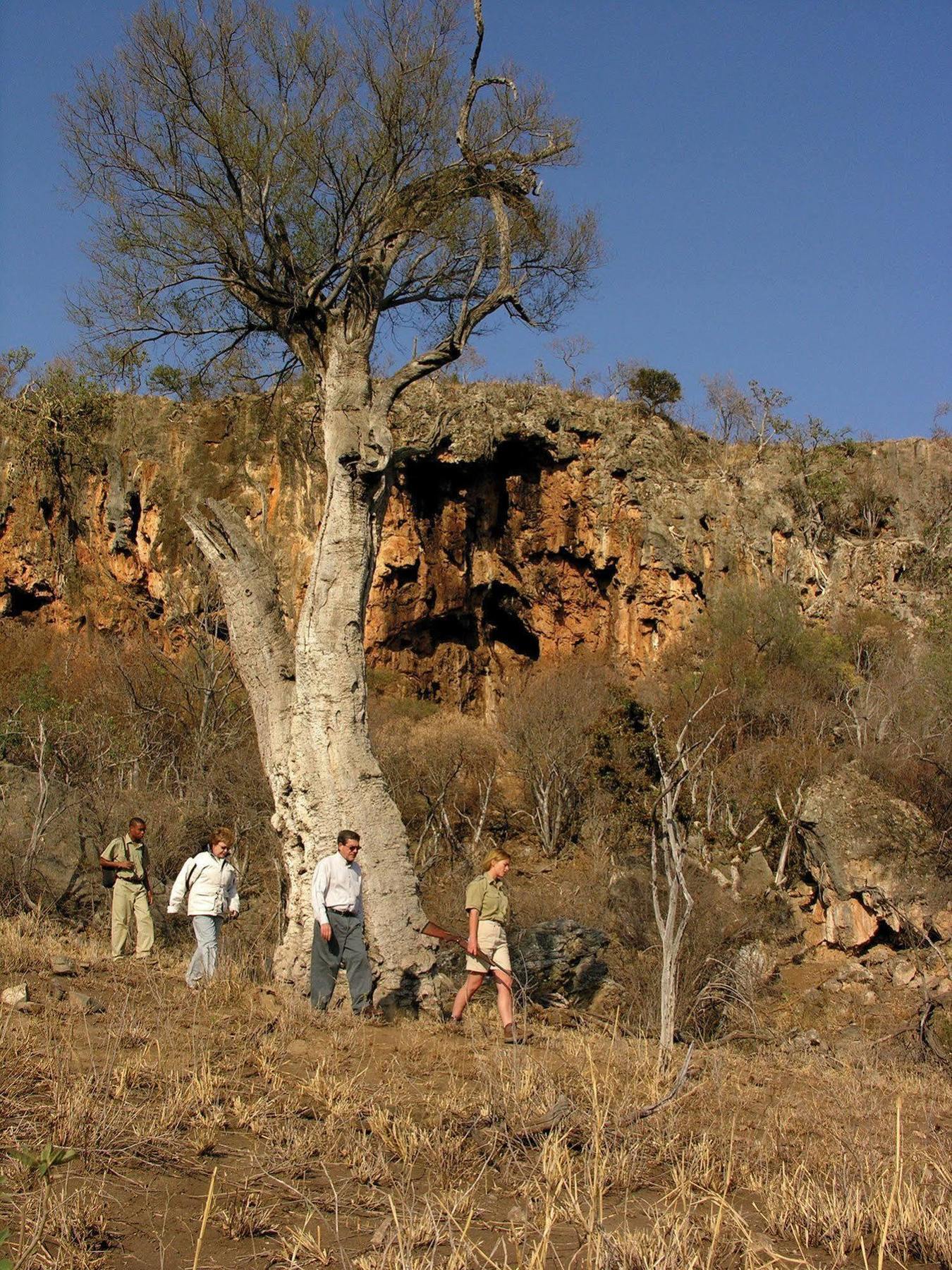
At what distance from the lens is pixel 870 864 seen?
707 inches

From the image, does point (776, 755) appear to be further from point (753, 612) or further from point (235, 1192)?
point (235, 1192)

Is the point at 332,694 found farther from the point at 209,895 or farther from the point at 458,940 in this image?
the point at 458,940

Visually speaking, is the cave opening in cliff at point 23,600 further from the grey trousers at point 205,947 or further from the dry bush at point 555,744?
the grey trousers at point 205,947

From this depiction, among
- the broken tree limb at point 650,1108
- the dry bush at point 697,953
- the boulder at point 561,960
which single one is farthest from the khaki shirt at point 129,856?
the broken tree limb at point 650,1108

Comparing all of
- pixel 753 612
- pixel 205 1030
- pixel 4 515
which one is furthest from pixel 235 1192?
pixel 4 515

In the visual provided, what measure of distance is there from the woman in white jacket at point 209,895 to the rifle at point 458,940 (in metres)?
1.58

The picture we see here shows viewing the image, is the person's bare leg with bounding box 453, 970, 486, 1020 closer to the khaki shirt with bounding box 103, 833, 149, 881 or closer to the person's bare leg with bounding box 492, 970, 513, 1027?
the person's bare leg with bounding box 492, 970, 513, 1027

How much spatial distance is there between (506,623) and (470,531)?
115 inches

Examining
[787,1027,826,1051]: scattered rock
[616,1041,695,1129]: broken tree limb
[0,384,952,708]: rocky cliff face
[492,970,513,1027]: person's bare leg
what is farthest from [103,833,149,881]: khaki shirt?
[0,384,952,708]: rocky cliff face

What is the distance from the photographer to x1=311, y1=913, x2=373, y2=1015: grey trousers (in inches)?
301

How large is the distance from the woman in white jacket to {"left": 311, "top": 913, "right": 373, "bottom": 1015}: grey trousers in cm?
105

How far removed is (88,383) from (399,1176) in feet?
93.3

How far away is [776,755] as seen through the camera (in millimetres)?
22969

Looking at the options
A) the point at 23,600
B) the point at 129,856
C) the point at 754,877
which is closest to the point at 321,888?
the point at 129,856
